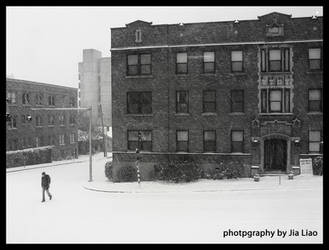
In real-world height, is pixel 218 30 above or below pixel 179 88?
above

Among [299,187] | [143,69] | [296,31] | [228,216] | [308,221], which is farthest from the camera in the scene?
[143,69]

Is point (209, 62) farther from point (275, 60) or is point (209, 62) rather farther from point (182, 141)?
point (182, 141)

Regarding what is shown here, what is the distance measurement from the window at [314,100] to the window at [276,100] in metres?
2.20

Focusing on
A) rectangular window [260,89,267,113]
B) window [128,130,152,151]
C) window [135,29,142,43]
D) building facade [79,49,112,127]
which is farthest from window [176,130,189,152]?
building facade [79,49,112,127]

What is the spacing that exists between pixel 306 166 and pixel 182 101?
11.0m

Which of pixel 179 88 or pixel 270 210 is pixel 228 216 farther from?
pixel 179 88

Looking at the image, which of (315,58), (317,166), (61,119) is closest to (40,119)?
(61,119)

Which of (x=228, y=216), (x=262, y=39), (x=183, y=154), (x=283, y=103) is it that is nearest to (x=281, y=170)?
(x=283, y=103)

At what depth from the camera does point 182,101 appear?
31.9 m

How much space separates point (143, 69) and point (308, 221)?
19362 mm

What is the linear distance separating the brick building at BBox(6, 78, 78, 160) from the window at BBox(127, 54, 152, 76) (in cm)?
1701

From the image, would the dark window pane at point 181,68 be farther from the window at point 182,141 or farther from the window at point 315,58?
the window at point 315,58

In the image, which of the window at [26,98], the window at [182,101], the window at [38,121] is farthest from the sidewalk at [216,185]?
the window at [38,121]

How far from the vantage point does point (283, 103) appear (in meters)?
30.3
